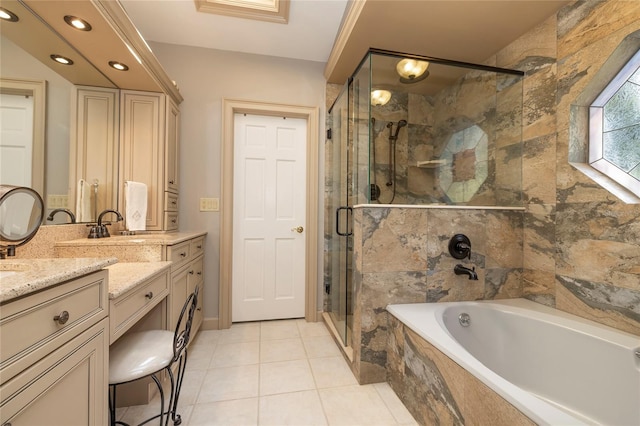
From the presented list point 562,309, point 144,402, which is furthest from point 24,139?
point 562,309

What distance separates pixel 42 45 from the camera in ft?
4.44

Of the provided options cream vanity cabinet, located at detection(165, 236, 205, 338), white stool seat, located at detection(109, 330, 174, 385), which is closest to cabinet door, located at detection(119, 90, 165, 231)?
cream vanity cabinet, located at detection(165, 236, 205, 338)

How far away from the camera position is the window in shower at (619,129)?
1.38 metres

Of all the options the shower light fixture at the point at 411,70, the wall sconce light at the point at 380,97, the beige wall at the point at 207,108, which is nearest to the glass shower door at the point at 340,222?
the wall sconce light at the point at 380,97

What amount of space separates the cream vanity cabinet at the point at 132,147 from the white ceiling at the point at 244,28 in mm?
621

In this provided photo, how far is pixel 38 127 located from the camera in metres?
1.30

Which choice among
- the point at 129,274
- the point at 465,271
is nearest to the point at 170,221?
the point at 129,274

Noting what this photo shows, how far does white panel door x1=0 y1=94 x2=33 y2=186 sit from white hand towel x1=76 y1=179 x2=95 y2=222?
16.0 inches

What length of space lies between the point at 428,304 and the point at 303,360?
0.99 meters

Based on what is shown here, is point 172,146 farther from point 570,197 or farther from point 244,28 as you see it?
point 570,197

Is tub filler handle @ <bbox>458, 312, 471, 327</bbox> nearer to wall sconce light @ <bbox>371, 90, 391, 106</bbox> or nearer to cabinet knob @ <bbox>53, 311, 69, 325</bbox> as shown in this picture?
wall sconce light @ <bbox>371, 90, 391, 106</bbox>

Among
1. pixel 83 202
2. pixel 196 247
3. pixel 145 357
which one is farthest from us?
pixel 196 247

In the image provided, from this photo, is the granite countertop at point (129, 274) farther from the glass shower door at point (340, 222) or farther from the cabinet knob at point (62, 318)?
the glass shower door at point (340, 222)

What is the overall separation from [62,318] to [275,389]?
1258 mm
